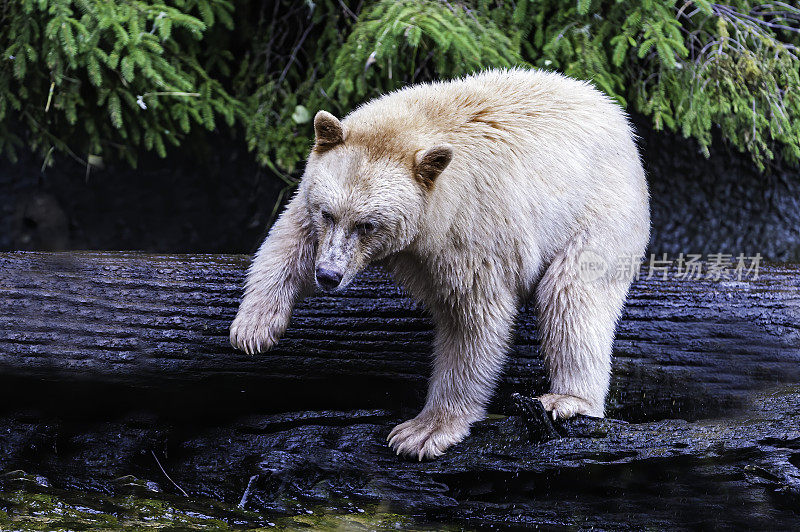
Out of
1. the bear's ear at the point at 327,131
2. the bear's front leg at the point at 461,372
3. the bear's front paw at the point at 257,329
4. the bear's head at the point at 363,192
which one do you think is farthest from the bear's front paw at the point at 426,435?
the bear's ear at the point at 327,131

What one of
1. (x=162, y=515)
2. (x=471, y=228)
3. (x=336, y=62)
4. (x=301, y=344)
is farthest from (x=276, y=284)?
(x=336, y=62)

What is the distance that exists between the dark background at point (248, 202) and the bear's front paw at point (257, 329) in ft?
11.8

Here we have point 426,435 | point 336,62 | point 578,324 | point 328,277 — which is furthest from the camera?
point 336,62

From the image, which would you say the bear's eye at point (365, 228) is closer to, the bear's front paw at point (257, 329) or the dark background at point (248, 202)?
the bear's front paw at point (257, 329)

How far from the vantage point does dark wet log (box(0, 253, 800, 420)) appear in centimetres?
366

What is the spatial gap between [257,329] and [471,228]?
1018 millimetres

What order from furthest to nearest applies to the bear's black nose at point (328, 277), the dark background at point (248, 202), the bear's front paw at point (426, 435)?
the dark background at point (248, 202) < the bear's front paw at point (426, 435) < the bear's black nose at point (328, 277)

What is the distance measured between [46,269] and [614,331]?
8.95 ft

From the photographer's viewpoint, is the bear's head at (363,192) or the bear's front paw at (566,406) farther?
the bear's front paw at (566,406)

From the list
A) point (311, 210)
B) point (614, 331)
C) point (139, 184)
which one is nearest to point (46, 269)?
point (311, 210)

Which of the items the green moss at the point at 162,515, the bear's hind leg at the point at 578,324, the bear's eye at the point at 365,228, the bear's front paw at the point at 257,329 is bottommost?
the green moss at the point at 162,515

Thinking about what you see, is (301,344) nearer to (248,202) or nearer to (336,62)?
(336,62)

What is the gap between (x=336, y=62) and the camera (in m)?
5.56

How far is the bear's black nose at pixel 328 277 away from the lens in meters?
3.05
